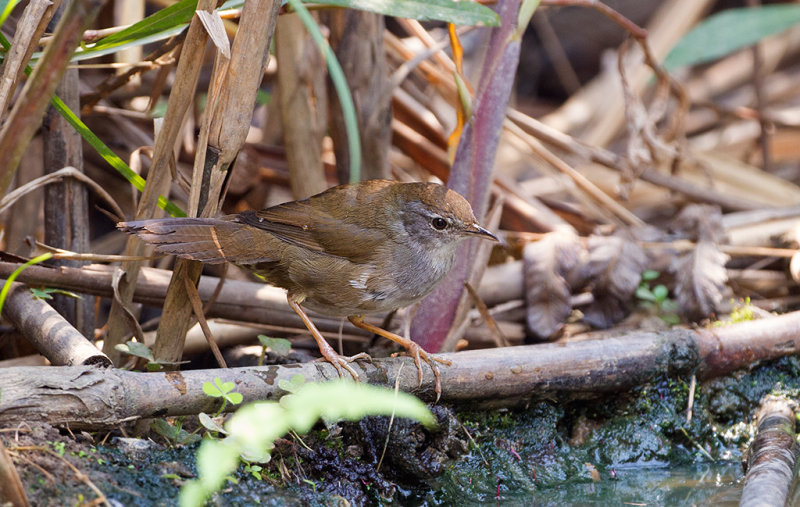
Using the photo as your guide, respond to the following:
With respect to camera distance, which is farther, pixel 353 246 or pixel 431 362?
pixel 353 246

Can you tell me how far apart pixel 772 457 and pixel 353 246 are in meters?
1.83

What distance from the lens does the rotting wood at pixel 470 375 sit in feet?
7.76

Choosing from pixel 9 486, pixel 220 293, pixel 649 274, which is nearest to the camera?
pixel 9 486

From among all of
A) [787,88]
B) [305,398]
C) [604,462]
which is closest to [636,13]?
[787,88]

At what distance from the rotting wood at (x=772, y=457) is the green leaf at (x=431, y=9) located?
6.77ft

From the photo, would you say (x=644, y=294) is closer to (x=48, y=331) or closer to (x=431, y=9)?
(x=431, y=9)

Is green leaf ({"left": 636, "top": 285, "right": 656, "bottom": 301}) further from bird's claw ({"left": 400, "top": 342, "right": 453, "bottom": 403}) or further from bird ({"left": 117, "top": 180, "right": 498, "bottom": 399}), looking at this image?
bird's claw ({"left": 400, "top": 342, "right": 453, "bottom": 403})

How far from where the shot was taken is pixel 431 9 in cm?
323

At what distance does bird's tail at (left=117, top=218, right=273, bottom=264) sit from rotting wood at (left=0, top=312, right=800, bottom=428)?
1.68ft

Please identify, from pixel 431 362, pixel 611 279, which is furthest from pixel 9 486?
pixel 611 279

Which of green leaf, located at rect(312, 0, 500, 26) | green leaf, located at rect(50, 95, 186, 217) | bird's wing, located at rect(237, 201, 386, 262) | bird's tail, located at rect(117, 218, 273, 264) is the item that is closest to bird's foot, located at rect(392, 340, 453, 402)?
bird's wing, located at rect(237, 201, 386, 262)

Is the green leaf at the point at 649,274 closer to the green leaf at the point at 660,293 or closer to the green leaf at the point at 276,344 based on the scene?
the green leaf at the point at 660,293

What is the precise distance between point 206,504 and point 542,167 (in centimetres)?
404

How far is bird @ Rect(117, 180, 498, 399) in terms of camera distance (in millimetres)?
3248
